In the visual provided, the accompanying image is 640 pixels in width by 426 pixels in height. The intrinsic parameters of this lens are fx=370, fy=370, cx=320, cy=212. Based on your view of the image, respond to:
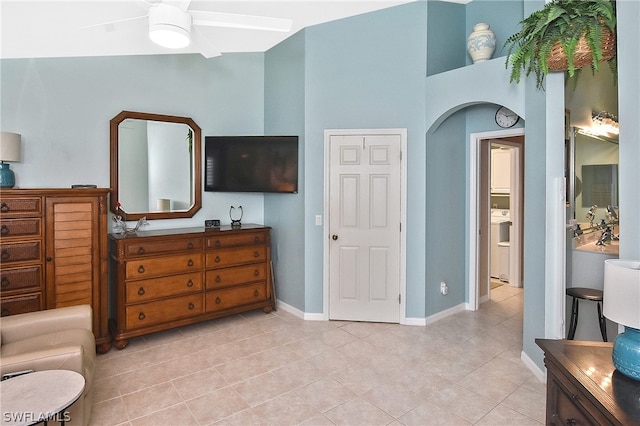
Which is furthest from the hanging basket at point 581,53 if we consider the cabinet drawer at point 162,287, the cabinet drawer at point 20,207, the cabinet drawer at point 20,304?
the cabinet drawer at point 20,304

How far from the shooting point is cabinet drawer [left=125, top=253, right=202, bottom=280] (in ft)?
11.3

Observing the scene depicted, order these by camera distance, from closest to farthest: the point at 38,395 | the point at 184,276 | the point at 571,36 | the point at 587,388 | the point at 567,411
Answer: the point at 587,388
the point at 567,411
the point at 38,395
the point at 571,36
the point at 184,276

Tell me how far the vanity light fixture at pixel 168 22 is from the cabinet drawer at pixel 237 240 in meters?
2.01

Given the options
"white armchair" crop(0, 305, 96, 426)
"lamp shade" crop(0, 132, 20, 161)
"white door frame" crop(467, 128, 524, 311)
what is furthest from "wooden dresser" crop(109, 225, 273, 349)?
"white door frame" crop(467, 128, 524, 311)

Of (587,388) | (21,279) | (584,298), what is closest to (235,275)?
(21,279)

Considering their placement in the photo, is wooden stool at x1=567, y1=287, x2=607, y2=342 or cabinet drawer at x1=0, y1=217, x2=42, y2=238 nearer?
wooden stool at x1=567, y1=287, x2=607, y2=342

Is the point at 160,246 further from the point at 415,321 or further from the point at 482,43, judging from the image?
the point at 482,43

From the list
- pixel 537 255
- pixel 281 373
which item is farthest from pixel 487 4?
pixel 281 373

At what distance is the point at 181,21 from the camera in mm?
2469

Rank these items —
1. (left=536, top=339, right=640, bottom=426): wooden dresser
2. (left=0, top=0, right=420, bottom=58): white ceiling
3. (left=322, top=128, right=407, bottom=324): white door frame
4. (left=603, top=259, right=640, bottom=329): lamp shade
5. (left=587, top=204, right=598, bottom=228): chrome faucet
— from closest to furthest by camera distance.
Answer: (left=536, top=339, right=640, bottom=426): wooden dresser, (left=603, top=259, right=640, bottom=329): lamp shade, (left=0, top=0, right=420, bottom=58): white ceiling, (left=587, top=204, right=598, bottom=228): chrome faucet, (left=322, top=128, right=407, bottom=324): white door frame

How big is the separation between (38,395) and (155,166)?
2843 millimetres

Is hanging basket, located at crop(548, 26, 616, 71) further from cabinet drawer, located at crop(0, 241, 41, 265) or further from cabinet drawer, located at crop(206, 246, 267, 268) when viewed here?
cabinet drawer, located at crop(0, 241, 41, 265)

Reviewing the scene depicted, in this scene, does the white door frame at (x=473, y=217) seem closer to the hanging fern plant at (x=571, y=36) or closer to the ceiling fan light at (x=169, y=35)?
the hanging fern plant at (x=571, y=36)

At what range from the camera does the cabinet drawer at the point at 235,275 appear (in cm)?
391
